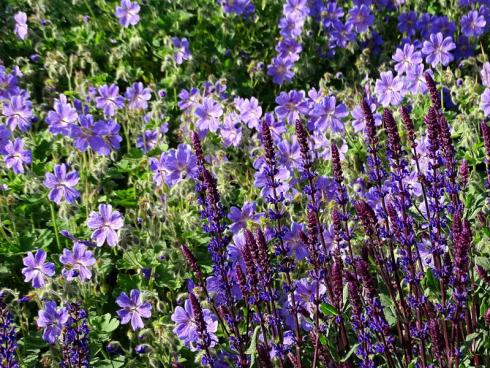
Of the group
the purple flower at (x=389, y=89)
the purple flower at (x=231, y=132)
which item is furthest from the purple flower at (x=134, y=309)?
the purple flower at (x=389, y=89)

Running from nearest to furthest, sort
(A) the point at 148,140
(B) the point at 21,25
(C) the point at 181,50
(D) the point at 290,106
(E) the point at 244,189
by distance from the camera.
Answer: (E) the point at 244,189
(D) the point at 290,106
(A) the point at 148,140
(C) the point at 181,50
(B) the point at 21,25

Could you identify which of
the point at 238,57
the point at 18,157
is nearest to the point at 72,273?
the point at 18,157

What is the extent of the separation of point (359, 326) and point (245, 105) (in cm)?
228

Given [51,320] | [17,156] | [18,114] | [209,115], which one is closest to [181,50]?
[209,115]

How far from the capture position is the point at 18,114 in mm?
4316

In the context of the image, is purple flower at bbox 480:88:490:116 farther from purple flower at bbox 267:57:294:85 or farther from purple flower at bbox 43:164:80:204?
purple flower at bbox 43:164:80:204

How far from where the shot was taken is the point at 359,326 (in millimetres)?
2352

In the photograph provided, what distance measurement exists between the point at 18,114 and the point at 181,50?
56.9 inches

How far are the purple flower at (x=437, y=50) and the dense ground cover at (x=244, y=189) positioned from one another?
0.04ft

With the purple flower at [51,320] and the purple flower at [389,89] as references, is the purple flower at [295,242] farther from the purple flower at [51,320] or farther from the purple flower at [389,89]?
the purple flower at [389,89]

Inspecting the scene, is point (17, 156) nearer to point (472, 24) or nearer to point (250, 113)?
point (250, 113)

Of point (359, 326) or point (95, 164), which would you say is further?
point (95, 164)

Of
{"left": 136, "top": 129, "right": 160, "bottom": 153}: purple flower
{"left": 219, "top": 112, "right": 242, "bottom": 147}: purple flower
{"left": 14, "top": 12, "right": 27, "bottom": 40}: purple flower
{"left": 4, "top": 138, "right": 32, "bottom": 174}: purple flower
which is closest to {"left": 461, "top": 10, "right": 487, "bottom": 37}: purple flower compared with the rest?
{"left": 219, "top": 112, "right": 242, "bottom": 147}: purple flower

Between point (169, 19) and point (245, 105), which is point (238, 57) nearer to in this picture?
point (169, 19)
